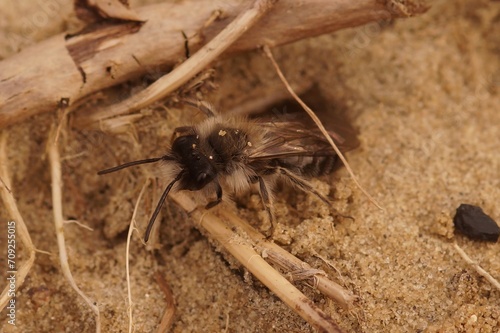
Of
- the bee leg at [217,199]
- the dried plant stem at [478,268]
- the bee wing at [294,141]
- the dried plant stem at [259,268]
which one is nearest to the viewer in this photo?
the dried plant stem at [259,268]

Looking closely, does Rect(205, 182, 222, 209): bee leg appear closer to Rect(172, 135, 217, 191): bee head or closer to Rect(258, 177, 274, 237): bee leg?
Rect(172, 135, 217, 191): bee head

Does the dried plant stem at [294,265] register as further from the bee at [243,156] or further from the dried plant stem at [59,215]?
the dried plant stem at [59,215]

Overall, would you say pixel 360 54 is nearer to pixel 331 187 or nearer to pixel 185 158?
pixel 331 187

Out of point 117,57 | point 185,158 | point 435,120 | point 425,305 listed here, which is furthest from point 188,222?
point 435,120

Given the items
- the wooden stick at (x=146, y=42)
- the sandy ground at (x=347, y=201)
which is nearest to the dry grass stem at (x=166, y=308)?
the sandy ground at (x=347, y=201)

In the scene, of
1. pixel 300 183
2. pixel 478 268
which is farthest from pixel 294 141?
pixel 478 268

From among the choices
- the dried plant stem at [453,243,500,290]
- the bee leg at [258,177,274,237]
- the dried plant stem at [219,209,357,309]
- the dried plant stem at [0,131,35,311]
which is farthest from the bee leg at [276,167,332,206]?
the dried plant stem at [0,131,35,311]

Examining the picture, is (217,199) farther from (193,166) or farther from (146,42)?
(146,42)
